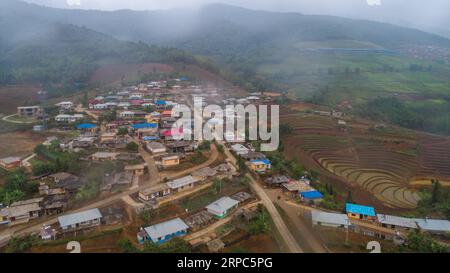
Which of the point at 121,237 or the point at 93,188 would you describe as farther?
the point at 93,188

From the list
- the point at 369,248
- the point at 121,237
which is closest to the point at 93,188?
the point at 121,237

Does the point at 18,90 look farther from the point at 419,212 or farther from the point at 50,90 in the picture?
the point at 419,212

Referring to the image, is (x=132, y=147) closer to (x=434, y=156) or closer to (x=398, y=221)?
(x=398, y=221)

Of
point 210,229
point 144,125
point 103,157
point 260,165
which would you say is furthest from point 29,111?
point 210,229

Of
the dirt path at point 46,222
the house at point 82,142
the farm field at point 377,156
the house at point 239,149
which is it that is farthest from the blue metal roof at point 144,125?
the farm field at point 377,156

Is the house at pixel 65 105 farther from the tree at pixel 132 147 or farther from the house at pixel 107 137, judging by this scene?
the tree at pixel 132 147

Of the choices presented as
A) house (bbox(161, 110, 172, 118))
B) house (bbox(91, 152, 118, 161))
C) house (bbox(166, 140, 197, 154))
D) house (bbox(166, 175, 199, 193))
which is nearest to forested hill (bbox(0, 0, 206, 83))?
house (bbox(161, 110, 172, 118))
